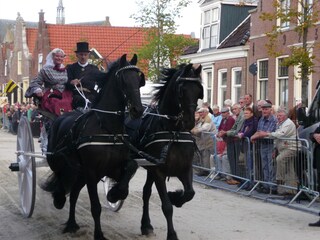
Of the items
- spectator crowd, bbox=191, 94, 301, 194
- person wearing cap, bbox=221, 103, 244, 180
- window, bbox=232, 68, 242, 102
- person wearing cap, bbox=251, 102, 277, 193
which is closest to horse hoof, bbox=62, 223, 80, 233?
spectator crowd, bbox=191, 94, 301, 194

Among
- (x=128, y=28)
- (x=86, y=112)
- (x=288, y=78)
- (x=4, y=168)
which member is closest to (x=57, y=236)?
(x=86, y=112)

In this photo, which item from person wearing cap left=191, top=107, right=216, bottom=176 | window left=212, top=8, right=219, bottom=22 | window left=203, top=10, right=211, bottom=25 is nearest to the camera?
person wearing cap left=191, top=107, right=216, bottom=176

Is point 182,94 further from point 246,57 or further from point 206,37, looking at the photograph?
point 206,37

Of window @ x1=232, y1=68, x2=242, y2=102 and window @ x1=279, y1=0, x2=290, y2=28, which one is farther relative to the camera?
window @ x1=232, y1=68, x2=242, y2=102

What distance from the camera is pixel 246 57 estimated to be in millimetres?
26703

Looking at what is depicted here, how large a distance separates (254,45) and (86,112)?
18.1m

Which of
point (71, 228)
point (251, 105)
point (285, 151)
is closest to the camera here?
point (71, 228)

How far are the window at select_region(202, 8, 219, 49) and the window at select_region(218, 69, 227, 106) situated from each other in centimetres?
161

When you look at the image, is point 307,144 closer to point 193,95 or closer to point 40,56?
point 193,95

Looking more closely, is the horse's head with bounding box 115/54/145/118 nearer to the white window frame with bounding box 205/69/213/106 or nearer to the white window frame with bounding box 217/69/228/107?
the white window frame with bounding box 217/69/228/107

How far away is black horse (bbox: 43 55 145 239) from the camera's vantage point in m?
7.86

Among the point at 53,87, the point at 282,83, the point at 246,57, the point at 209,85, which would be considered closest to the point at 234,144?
the point at 53,87

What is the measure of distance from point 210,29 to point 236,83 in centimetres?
396

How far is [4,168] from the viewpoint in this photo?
55.5 feet
